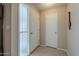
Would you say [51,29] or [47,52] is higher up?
[51,29]

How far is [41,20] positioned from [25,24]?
1.03ft

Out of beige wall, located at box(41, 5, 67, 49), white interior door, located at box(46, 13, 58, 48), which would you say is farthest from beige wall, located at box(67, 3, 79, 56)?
white interior door, located at box(46, 13, 58, 48)

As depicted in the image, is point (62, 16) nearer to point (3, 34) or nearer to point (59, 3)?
point (59, 3)

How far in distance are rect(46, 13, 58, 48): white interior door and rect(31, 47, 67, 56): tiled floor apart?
106mm

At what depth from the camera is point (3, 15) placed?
220cm

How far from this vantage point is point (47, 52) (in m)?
2.29

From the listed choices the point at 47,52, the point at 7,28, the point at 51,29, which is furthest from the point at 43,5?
the point at 47,52

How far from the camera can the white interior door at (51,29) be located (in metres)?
2.38

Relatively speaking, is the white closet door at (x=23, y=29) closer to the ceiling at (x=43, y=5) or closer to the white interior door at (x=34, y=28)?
the white interior door at (x=34, y=28)

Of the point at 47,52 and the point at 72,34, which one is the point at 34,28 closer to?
the point at 47,52

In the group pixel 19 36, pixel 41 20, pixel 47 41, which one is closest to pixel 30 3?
pixel 41 20

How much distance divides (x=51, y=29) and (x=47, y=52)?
44 cm

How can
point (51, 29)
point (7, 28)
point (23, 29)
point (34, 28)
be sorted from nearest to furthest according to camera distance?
point (7, 28)
point (23, 29)
point (51, 29)
point (34, 28)

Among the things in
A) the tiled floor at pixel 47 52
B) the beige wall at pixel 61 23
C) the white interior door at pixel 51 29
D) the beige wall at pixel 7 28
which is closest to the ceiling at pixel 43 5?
the beige wall at pixel 61 23
